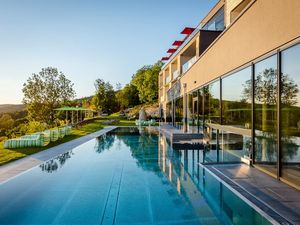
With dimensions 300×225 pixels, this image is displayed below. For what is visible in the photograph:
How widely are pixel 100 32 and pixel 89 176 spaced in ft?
48.6

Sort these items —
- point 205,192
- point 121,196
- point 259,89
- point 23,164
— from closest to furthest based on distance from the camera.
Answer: point 121,196, point 205,192, point 259,89, point 23,164

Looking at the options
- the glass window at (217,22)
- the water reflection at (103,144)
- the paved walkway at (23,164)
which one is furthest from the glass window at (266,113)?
the glass window at (217,22)

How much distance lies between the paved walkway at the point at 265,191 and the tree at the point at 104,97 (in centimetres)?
5782

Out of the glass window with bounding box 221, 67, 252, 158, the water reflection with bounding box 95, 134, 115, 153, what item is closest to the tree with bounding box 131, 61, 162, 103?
the water reflection with bounding box 95, 134, 115, 153

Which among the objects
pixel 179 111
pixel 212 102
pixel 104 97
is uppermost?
pixel 104 97

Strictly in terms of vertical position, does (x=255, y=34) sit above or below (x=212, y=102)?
above

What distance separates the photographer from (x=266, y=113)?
7.02 meters

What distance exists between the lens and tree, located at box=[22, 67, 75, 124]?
1535 inches

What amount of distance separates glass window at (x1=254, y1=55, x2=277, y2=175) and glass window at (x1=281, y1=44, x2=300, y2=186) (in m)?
0.44

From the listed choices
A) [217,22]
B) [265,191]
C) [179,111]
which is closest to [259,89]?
[265,191]

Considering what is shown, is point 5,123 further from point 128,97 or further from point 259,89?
point 259,89

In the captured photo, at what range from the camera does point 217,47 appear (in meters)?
12.1

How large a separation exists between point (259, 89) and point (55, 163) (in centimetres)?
737

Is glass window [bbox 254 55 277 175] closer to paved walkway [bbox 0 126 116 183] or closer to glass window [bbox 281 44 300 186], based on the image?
glass window [bbox 281 44 300 186]
